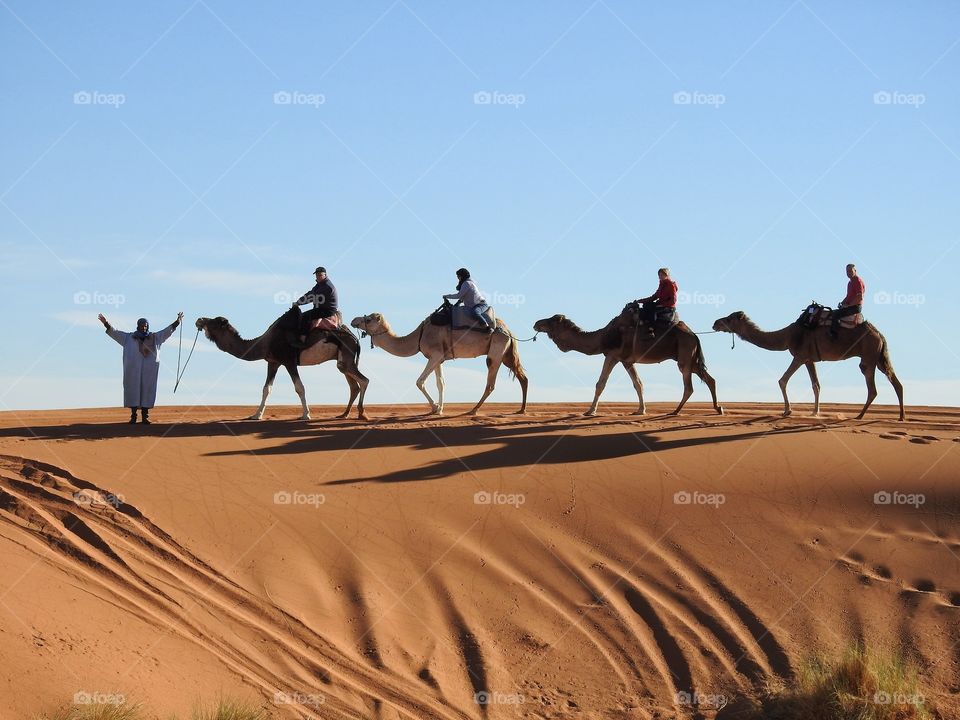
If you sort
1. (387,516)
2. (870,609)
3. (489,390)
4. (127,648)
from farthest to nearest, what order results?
(489,390) < (387,516) < (870,609) < (127,648)

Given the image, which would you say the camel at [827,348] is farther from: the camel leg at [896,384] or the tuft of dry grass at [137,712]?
the tuft of dry grass at [137,712]

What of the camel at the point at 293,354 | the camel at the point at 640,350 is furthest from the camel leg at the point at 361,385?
the camel at the point at 640,350

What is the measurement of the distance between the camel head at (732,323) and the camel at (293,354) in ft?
25.2

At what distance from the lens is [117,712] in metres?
12.6

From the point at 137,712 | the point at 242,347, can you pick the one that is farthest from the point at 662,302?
the point at 137,712

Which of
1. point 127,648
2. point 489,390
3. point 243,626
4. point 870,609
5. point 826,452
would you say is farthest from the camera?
point 489,390

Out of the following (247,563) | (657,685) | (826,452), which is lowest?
(657,685)

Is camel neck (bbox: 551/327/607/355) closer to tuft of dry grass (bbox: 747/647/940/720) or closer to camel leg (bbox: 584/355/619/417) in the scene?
camel leg (bbox: 584/355/619/417)

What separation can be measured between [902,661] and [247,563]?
857cm

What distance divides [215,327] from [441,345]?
4520 millimetres

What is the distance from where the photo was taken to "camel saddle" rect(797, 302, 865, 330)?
25.8 meters

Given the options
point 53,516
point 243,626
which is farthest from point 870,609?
point 53,516

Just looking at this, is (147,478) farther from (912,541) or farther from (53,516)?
(912,541)

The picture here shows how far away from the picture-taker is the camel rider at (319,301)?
24.9m
